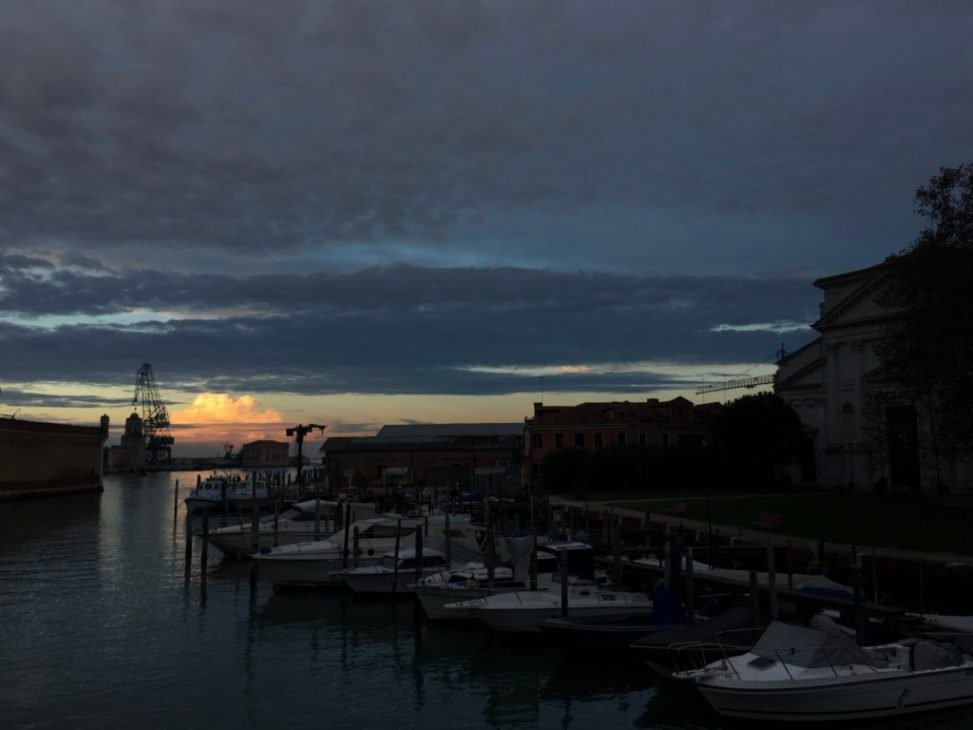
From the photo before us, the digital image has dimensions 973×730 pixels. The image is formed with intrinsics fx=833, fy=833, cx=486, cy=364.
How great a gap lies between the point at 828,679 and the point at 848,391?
55932 millimetres

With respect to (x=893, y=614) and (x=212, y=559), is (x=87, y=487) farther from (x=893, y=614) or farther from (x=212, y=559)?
(x=893, y=614)

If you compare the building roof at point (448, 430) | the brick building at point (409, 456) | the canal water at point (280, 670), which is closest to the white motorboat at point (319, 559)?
the canal water at point (280, 670)

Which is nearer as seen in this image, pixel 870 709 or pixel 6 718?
pixel 870 709

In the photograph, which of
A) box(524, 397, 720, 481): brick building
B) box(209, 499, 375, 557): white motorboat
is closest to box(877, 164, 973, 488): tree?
box(209, 499, 375, 557): white motorboat

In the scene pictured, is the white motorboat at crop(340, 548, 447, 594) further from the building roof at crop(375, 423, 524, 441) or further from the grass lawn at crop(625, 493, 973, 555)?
the building roof at crop(375, 423, 524, 441)

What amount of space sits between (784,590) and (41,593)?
2920cm

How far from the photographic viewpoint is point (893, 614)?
Result: 20812mm

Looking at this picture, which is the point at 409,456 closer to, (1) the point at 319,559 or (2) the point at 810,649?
(1) the point at 319,559

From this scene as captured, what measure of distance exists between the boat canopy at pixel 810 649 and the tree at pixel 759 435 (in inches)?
2056

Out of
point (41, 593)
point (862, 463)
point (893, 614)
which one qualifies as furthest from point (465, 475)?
point (893, 614)

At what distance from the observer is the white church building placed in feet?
205

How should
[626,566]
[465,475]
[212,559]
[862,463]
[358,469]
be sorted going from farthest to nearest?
[358,469] → [465,475] → [862,463] → [212,559] → [626,566]

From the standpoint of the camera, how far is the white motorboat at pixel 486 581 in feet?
91.3

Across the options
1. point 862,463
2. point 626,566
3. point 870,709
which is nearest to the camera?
point 870,709
